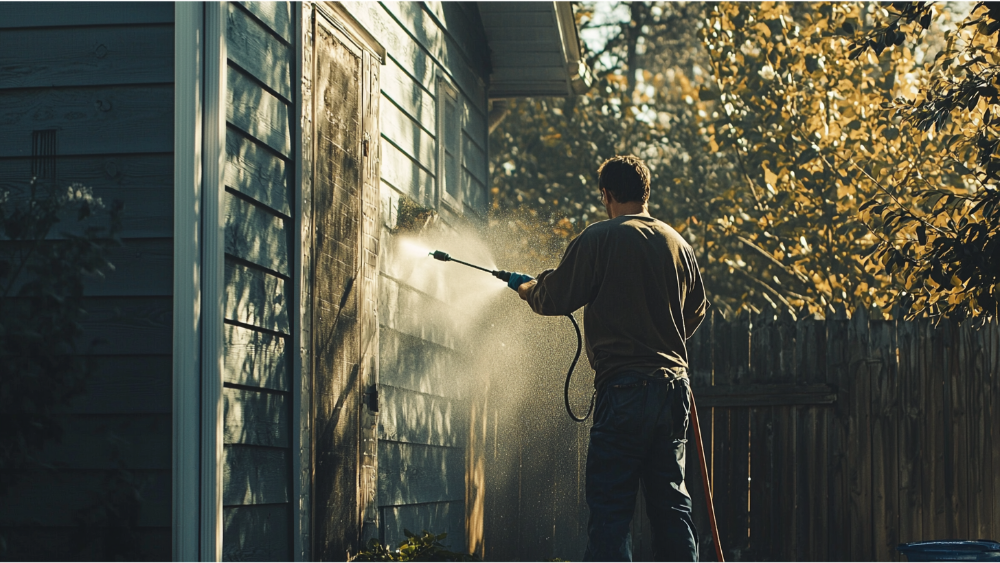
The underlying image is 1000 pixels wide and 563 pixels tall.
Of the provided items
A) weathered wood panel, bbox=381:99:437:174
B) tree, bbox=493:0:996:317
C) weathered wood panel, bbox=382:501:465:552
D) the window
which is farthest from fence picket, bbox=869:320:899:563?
weathered wood panel, bbox=381:99:437:174

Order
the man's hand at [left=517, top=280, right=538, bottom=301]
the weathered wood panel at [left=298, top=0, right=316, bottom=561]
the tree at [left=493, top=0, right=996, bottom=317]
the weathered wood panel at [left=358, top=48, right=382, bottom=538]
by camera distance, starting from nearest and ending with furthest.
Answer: the weathered wood panel at [left=298, top=0, right=316, bottom=561] < the man's hand at [left=517, top=280, right=538, bottom=301] < the weathered wood panel at [left=358, top=48, right=382, bottom=538] < the tree at [left=493, top=0, right=996, bottom=317]

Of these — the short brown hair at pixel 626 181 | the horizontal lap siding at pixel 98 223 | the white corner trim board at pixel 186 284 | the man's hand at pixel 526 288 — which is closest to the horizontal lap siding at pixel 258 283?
the white corner trim board at pixel 186 284

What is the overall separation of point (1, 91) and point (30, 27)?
0.90ft

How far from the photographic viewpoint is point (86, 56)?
13.3ft

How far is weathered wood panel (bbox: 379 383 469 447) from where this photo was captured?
6484 millimetres

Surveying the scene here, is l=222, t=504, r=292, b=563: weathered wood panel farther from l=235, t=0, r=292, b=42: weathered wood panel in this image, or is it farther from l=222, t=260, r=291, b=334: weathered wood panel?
l=235, t=0, r=292, b=42: weathered wood panel

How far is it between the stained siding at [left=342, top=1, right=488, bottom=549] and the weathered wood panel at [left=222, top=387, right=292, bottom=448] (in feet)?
5.06

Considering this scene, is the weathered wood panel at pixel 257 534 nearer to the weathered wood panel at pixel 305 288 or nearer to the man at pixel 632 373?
the weathered wood panel at pixel 305 288

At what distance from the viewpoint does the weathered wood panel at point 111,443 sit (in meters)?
3.79

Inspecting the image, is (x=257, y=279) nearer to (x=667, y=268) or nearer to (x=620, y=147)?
(x=667, y=268)

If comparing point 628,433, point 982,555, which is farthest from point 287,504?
point 982,555

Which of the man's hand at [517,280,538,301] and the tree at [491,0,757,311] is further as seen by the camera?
the tree at [491,0,757,311]

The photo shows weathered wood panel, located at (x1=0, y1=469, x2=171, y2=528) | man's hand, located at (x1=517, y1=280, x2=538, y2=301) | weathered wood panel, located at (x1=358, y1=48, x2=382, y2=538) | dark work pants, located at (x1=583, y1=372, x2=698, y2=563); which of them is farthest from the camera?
weathered wood panel, located at (x1=358, y1=48, x2=382, y2=538)

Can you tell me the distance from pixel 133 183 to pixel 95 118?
11.5 inches
